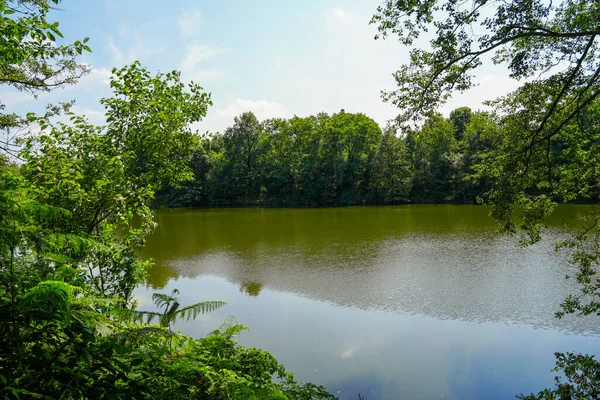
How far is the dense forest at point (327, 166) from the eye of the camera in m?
45.3

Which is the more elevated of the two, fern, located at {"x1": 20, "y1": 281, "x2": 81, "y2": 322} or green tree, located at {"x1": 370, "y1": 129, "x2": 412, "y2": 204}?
green tree, located at {"x1": 370, "y1": 129, "x2": 412, "y2": 204}

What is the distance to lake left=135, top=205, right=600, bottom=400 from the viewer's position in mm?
7922

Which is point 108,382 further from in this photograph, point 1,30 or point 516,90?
point 516,90

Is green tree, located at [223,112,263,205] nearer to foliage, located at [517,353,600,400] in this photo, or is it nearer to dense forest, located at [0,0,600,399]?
dense forest, located at [0,0,600,399]

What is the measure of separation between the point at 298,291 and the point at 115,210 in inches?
374

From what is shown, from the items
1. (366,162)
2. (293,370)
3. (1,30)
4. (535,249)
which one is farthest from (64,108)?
(366,162)

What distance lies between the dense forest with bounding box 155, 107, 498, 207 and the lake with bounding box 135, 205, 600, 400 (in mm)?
21777

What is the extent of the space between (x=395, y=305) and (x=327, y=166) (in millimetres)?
40037

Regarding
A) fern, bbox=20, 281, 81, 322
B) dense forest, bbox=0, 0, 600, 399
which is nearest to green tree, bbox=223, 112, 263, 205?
dense forest, bbox=0, 0, 600, 399

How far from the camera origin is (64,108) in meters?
6.79

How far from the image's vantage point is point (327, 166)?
5134 centimetres

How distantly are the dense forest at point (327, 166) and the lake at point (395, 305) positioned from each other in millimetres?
21777

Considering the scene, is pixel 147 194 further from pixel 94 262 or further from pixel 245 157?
pixel 245 157

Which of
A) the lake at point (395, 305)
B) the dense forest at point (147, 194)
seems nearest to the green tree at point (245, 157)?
the lake at point (395, 305)
